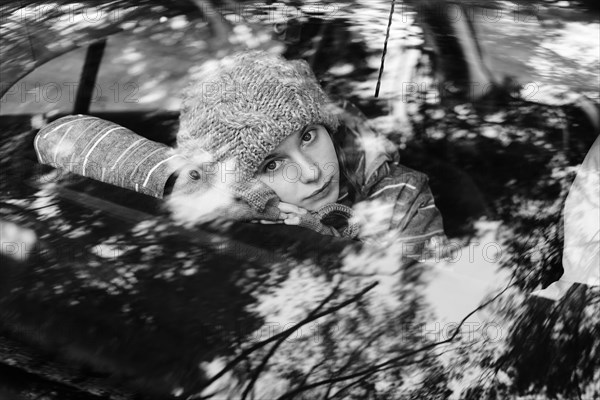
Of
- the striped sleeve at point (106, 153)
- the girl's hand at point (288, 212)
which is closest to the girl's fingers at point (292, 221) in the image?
the girl's hand at point (288, 212)

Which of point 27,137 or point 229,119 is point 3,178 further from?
point 229,119

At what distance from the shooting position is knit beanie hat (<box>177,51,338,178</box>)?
141 cm

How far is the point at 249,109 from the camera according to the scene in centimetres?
141

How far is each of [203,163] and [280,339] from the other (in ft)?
1.18

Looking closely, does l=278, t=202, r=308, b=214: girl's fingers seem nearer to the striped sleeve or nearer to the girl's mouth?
the girl's mouth

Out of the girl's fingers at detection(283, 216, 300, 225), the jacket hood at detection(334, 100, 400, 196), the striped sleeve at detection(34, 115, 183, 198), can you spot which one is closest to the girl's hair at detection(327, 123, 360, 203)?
the jacket hood at detection(334, 100, 400, 196)

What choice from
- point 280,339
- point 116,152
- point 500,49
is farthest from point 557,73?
point 116,152

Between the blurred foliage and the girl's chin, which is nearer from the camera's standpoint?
the blurred foliage

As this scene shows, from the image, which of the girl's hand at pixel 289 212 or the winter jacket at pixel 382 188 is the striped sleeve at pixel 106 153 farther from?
the winter jacket at pixel 382 188

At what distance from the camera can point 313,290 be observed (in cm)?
137

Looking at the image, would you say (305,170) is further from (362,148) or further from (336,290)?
(336,290)

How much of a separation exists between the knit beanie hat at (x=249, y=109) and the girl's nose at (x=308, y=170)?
6 centimetres

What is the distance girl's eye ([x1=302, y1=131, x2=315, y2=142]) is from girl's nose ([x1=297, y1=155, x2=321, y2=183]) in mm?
31

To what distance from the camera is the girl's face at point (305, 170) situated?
1439 mm
